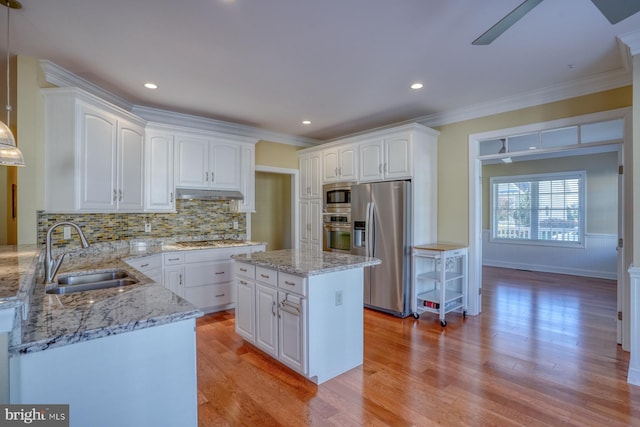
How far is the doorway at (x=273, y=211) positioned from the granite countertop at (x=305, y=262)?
2842 millimetres

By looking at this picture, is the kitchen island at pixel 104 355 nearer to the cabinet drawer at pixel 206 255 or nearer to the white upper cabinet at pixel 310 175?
the cabinet drawer at pixel 206 255

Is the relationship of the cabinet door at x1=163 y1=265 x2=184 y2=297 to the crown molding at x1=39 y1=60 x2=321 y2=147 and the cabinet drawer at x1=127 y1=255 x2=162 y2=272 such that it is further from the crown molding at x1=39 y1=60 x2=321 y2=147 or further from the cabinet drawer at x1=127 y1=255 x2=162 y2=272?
the crown molding at x1=39 y1=60 x2=321 y2=147

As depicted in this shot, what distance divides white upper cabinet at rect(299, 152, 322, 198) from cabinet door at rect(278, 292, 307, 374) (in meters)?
2.86

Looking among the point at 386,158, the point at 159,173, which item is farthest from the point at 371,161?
the point at 159,173

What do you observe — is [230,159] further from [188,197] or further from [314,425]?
[314,425]

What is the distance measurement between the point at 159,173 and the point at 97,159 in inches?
32.8

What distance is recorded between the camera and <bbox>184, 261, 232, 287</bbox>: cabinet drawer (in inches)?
152

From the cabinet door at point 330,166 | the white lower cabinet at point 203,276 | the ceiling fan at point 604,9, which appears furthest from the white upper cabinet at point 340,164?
the ceiling fan at point 604,9

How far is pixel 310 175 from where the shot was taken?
17.7ft

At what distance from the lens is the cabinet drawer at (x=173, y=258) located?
369cm

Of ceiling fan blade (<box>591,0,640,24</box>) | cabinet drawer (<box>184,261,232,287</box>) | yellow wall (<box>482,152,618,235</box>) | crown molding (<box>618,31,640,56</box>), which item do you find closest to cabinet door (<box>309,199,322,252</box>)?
cabinet drawer (<box>184,261,232,287</box>)

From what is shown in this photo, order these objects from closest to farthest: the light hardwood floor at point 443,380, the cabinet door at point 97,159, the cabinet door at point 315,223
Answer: the light hardwood floor at point 443,380
the cabinet door at point 97,159
the cabinet door at point 315,223

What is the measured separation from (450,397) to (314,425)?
1008mm

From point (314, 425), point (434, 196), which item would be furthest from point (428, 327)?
point (314, 425)
